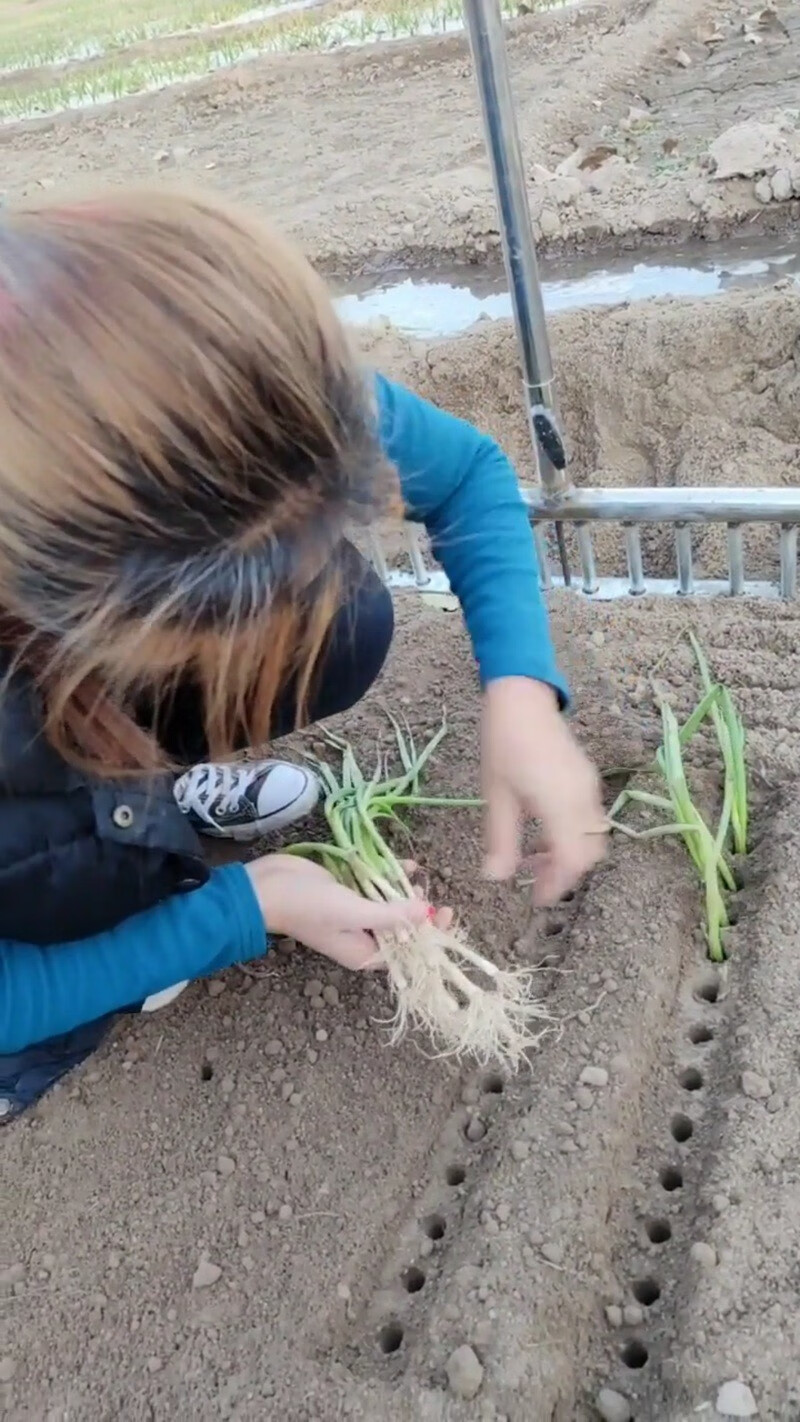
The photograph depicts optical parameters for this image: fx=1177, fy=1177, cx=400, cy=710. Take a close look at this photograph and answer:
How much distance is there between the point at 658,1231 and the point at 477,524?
693 mm

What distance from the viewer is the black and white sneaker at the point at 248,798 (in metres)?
1.45

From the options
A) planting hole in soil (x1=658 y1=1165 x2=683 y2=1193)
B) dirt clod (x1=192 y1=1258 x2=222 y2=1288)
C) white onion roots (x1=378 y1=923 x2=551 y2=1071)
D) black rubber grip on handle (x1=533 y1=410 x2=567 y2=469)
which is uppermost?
black rubber grip on handle (x1=533 y1=410 x2=567 y2=469)

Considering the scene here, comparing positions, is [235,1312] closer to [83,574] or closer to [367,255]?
[83,574]

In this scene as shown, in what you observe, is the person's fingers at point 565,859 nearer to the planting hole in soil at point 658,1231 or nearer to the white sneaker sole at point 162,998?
the planting hole in soil at point 658,1231

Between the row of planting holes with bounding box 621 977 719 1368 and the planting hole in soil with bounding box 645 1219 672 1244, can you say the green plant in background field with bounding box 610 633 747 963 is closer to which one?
the row of planting holes with bounding box 621 977 719 1368

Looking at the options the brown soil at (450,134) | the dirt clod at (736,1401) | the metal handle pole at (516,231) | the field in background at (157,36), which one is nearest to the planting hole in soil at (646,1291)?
the dirt clod at (736,1401)

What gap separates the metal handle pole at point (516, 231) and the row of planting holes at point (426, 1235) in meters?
0.85

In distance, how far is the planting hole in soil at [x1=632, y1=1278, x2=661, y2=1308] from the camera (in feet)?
3.29

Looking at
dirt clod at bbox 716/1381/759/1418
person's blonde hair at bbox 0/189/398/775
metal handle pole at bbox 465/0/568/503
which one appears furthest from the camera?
metal handle pole at bbox 465/0/568/503

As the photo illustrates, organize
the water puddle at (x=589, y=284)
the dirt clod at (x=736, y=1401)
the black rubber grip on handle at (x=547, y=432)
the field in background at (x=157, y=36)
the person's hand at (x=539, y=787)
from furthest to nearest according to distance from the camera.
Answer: the field in background at (x=157, y=36), the water puddle at (x=589, y=284), the black rubber grip on handle at (x=547, y=432), the person's hand at (x=539, y=787), the dirt clod at (x=736, y=1401)

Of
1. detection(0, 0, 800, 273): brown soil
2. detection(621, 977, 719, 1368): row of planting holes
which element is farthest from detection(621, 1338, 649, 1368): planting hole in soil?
detection(0, 0, 800, 273): brown soil

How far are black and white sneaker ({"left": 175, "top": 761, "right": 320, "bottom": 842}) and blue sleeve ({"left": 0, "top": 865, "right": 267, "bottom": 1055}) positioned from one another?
33 centimetres

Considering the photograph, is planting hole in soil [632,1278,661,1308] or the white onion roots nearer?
planting hole in soil [632,1278,661,1308]

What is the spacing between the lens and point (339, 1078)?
3.96 ft
